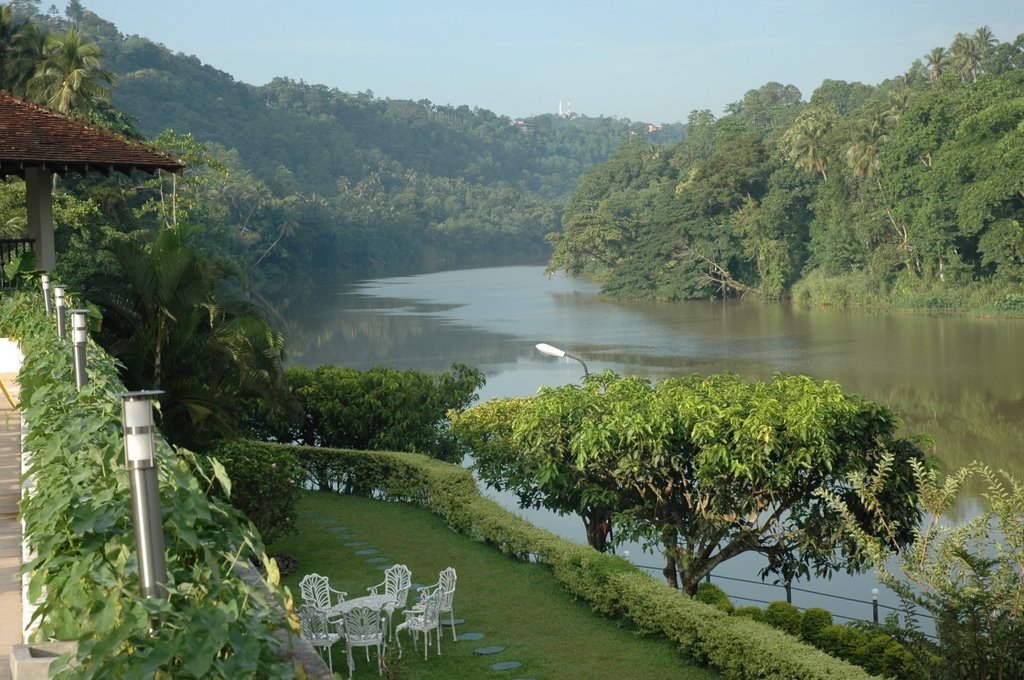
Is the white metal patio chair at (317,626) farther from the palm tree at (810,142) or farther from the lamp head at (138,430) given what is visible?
the palm tree at (810,142)

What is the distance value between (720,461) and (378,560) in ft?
13.6

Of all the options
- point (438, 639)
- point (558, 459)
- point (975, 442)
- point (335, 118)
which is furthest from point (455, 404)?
point (335, 118)

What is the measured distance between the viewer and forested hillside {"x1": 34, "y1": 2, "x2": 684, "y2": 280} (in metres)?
73.9

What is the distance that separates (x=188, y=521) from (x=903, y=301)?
51148 mm

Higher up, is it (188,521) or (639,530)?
(188,521)

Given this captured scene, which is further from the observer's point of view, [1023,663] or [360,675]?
[360,675]

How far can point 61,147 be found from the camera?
13.3 meters

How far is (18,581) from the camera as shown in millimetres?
5078

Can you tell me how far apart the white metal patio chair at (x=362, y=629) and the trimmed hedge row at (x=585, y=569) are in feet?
8.67

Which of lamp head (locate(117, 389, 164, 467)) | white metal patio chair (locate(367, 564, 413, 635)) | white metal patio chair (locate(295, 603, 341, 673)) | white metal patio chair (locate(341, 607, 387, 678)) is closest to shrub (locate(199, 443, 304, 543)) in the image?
white metal patio chair (locate(367, 564, 413, 635))

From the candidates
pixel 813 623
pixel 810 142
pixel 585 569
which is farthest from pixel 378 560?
pixel 810 142

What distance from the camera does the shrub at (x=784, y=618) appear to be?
12211 millimetres

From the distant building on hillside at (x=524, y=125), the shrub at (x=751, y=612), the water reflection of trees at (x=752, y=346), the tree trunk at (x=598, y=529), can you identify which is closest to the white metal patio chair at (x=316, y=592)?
the shrub at (x=751, y=612)

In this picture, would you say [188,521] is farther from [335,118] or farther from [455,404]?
[335,118]
